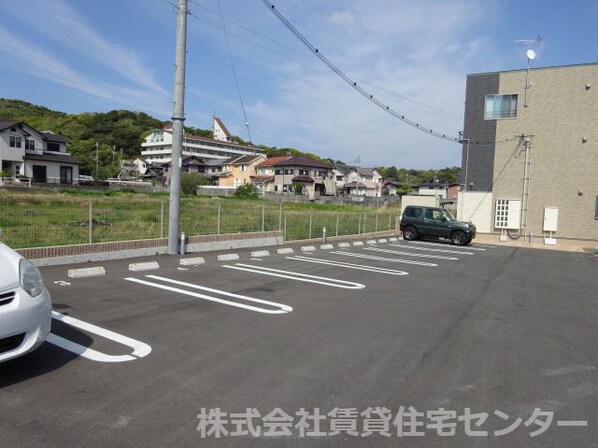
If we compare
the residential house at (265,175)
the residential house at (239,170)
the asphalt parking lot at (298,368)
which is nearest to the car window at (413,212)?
the asphalt parking lot at (298,368)

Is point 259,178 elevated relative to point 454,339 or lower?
elevated

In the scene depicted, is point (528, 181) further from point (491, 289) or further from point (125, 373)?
point (125, 373)

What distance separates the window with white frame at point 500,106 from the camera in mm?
25125

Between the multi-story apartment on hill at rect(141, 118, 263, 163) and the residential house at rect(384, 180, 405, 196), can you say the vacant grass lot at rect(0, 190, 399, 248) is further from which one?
the residential house at rect(384, 180, 405, 196)

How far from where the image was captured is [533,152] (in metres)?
24.4

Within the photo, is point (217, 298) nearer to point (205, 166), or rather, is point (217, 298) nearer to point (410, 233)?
point (410, 233)

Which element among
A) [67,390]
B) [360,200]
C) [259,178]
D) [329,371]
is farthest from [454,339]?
[259,178]

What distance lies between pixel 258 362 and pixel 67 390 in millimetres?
1644

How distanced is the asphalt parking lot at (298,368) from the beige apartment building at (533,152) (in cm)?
1789

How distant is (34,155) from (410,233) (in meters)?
42.0

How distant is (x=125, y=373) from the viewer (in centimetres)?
393

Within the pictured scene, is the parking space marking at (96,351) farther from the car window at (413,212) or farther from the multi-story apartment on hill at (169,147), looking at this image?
the multi-story apartment on hill at (169,147)

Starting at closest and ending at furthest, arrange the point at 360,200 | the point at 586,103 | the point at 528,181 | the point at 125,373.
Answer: the point at 125,373 < the point at 586,103 < the point at 528,181 < the point at 360,200

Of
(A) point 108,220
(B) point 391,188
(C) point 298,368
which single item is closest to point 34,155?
(A) point 108,220
